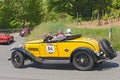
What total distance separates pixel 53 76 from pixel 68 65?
5.97ft

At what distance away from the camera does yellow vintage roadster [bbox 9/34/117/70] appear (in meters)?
12.3

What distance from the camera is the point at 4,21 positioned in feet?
225

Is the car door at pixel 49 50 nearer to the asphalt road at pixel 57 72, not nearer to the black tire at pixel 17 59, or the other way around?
the asphalt road at pixel 57 72

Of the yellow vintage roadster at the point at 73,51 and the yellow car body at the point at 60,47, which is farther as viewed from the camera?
the yellow car body at the point at 60,47

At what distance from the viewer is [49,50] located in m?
13.0

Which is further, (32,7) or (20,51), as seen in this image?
(32,7)

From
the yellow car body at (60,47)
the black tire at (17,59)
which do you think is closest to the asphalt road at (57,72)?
the black tire at (17,59)

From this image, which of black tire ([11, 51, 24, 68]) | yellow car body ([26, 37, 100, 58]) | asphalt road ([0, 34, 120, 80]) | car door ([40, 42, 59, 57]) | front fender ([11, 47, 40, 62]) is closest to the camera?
asphalt road ([0, 34, 120, 80])

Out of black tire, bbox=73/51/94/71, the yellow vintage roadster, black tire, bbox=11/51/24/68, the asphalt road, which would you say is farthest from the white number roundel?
black tire, bbox=11/51/24/68

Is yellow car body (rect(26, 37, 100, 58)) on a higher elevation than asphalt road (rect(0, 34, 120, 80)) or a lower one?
higher

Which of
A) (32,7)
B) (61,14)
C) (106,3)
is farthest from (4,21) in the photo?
(106,3)

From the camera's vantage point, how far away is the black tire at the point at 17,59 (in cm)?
1349

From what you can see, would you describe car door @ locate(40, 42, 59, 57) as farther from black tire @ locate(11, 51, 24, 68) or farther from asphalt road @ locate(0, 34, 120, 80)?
black tire @ locate(11, 51, 24, 68)

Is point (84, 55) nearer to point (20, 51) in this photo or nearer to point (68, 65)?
point (68, 65)
